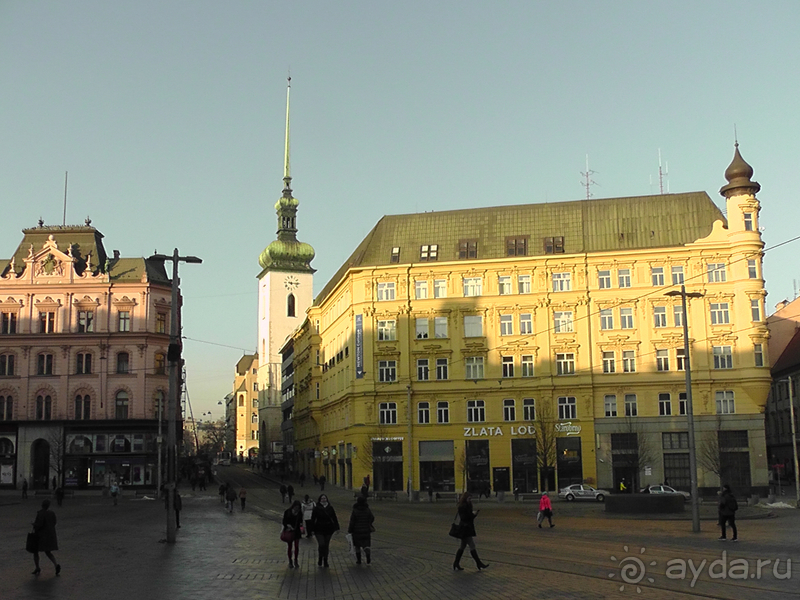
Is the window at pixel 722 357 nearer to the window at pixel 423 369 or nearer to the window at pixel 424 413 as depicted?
the window at pixel 423 369

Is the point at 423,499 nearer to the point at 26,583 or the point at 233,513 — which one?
the point at 233,513

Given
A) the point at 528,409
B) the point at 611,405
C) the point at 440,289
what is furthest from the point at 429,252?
the point at 611,405

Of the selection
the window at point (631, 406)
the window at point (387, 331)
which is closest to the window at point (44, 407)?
the window at point (387, 331)

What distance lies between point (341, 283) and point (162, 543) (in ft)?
167

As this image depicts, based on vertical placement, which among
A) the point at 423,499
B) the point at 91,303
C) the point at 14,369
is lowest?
the point at 423,499

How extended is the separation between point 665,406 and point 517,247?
54.2 ft

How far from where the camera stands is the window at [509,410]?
2822 inches

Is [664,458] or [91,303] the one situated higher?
[91,303]

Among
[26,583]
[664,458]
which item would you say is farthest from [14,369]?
[26,583]

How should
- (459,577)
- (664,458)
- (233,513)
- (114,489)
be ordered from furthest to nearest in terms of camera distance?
(664,458) < (114,489) < (233,513) < (459,577)

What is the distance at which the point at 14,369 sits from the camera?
84312 millimetres

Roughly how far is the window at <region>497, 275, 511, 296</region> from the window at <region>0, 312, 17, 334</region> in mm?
43772

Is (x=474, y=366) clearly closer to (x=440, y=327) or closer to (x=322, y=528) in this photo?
(x=440, y=327)

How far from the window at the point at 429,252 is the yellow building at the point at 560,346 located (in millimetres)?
170
